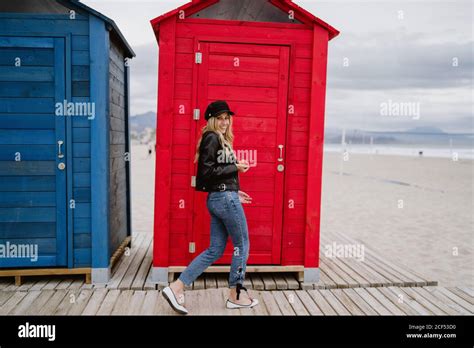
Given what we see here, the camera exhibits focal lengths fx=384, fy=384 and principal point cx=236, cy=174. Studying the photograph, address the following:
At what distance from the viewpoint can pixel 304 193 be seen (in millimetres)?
4258

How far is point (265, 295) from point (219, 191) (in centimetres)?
133

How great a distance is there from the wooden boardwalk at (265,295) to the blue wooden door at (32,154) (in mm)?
437

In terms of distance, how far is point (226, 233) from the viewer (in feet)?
11.3

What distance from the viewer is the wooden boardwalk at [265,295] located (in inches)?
138

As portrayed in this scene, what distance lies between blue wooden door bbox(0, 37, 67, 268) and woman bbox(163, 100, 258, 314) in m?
1.62

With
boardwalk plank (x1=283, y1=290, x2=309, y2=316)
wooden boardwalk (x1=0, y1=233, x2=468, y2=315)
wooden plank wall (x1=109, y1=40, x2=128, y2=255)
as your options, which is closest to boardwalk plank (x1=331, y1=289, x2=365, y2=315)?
wooden boardwalk (x1=0, y1=233, x2=468, y2=315)

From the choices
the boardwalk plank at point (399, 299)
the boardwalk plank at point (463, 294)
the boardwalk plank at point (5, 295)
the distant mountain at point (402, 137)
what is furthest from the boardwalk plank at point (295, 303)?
the distant mountain at point (402, 137)

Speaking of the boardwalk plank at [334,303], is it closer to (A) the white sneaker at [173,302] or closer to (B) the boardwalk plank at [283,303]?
(B) the boardwalk plank at [283,303]

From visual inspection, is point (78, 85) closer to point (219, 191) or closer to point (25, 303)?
point (219, 191)

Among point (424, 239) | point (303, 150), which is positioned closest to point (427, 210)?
point (424, 239)

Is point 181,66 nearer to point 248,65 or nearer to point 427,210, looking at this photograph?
point 248,65

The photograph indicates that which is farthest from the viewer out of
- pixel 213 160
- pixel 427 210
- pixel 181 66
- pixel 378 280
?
pixel 427 210

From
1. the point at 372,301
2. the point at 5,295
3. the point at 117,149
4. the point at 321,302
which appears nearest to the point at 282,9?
the point at 117,149
